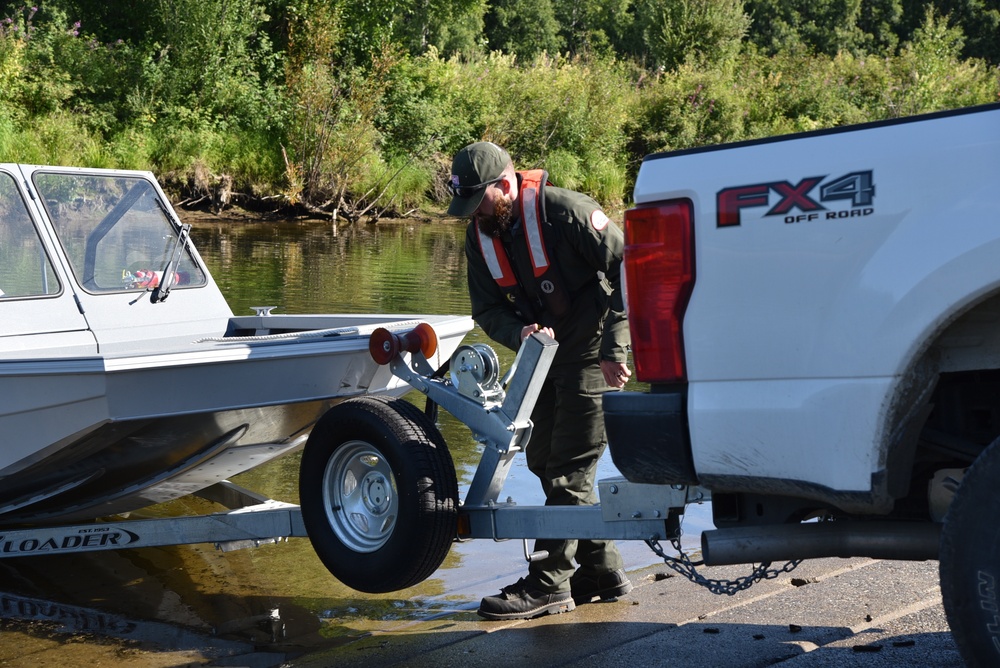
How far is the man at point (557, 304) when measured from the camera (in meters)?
4.61

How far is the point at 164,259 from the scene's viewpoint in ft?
20.9

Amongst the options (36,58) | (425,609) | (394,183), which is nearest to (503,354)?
(425,609)

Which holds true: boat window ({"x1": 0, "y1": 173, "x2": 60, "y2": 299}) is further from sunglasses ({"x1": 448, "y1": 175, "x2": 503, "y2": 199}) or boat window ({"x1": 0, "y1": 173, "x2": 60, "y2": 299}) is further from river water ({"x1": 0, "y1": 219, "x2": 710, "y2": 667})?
sunglasses ({"x1": 448, "y1": 175, "x2": 503, "y2": 199})

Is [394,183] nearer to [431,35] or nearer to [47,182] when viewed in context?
[47,182]

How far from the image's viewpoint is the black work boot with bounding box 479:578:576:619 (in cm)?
462

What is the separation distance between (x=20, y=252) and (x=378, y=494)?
276cm

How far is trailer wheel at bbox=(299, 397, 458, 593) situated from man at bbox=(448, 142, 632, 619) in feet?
2.42

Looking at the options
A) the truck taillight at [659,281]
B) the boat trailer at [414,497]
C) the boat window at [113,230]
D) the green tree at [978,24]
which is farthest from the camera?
the green tree at [978,24]

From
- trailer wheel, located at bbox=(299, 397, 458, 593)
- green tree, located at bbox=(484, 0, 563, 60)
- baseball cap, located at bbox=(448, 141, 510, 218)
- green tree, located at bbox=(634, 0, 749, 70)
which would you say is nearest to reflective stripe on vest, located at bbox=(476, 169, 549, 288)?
baseball cap, located at bbox=(448, 141, 510, 218)

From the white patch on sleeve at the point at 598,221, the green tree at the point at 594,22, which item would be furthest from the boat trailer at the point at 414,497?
the green tree at the point at 594,22

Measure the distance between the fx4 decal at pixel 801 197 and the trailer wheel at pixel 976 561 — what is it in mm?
643

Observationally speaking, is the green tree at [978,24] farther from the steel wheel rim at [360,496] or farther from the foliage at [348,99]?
the steel wheel rim at [360,496]

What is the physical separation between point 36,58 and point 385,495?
2270 centimetres

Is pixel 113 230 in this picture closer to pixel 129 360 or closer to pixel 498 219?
pixel 129 360
